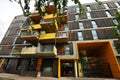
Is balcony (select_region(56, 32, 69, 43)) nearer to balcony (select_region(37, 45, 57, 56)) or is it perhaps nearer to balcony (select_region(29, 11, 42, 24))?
balcony (select_region(37, 45, 57, 56))

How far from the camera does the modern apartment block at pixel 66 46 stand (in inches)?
673

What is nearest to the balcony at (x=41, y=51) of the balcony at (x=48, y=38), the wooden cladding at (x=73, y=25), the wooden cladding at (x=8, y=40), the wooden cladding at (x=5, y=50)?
the balcony at (x=48, y=38)

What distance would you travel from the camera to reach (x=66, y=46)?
744 inches

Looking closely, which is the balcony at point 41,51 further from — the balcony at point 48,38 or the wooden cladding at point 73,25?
the wooden cladding at point 73,25

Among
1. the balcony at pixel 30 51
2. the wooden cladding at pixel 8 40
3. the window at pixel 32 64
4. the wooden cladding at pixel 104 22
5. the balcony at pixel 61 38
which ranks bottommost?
the window at pixel 32 64

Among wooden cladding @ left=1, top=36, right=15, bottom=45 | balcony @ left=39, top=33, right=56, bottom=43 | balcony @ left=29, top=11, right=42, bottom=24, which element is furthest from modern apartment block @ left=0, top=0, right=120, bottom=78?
wooden cladding @ left=1, top=36, right=15, bottom=45

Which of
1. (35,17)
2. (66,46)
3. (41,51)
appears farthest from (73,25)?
(35,17)

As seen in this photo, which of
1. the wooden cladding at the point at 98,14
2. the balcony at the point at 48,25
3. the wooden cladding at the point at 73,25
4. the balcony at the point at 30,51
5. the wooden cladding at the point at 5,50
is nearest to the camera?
the balcony at the point at 30,51

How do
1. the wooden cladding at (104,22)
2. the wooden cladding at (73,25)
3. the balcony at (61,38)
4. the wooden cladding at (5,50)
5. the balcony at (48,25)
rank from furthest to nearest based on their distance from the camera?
the wooden cladding at (5,50) → the wooden cladding at (73,25) → the balcony at (48,25) → the wooden cladding at (104,22) → the balcony at (61,38)

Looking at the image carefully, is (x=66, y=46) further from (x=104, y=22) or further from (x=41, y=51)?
(x=104, y=22)

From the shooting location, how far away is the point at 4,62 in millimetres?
21344

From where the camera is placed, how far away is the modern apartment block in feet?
56.1

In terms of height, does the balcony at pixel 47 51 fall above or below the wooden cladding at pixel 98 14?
below

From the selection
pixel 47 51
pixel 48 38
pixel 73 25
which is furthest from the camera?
pixel 73 25
